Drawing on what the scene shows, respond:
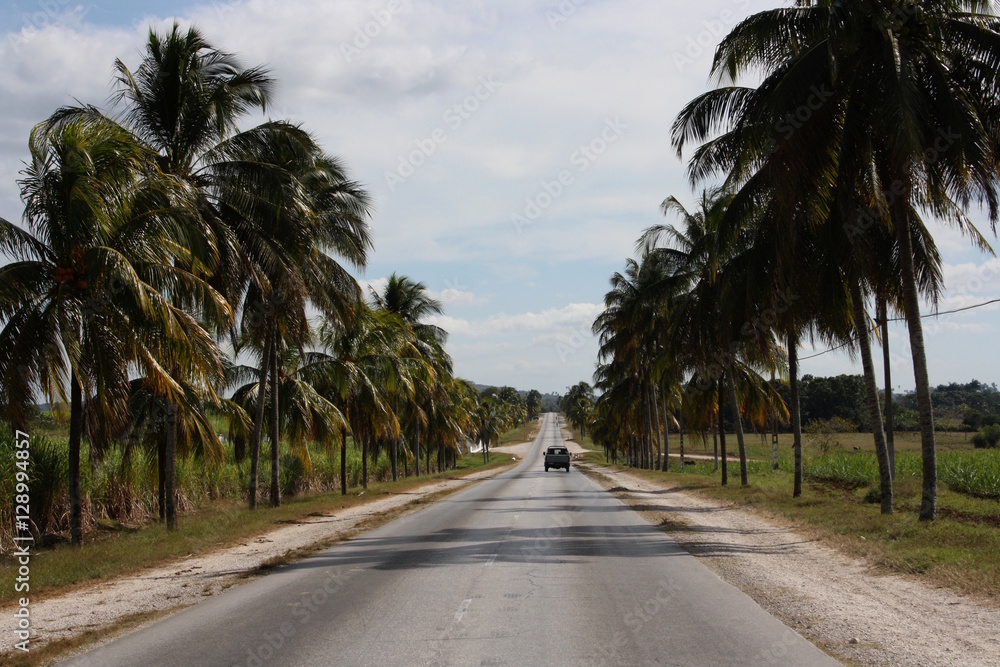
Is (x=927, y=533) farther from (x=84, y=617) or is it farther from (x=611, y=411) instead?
(x=611, y=411)

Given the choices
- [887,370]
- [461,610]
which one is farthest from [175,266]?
[887,370]

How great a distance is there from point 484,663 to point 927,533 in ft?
31.9

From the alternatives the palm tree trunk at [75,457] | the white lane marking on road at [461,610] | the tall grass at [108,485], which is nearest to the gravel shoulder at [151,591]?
the palm tree trunk at [75,457]

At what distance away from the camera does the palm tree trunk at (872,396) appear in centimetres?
1708

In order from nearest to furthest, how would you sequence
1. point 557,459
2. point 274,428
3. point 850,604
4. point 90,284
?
point 850,604
point 90,284
point 274,428
point 557,459

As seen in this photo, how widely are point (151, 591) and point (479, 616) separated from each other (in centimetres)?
490

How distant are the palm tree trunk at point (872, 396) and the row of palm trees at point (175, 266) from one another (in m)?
13.0

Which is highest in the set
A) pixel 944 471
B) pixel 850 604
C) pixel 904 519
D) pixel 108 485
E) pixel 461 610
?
pixel 108 485

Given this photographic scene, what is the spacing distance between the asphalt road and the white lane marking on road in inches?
1.6

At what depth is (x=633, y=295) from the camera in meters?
42.2

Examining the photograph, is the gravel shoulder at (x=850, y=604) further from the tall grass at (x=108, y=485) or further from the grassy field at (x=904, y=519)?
the tall grass at (x=108, y=485)

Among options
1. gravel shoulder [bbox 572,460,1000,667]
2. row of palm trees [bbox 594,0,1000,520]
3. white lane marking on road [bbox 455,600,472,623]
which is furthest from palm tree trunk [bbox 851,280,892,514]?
white lane marking on road [bbox 455,600,472,623]

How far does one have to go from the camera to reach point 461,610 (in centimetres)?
850

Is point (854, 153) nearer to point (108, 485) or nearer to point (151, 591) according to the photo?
point (151, 591)
